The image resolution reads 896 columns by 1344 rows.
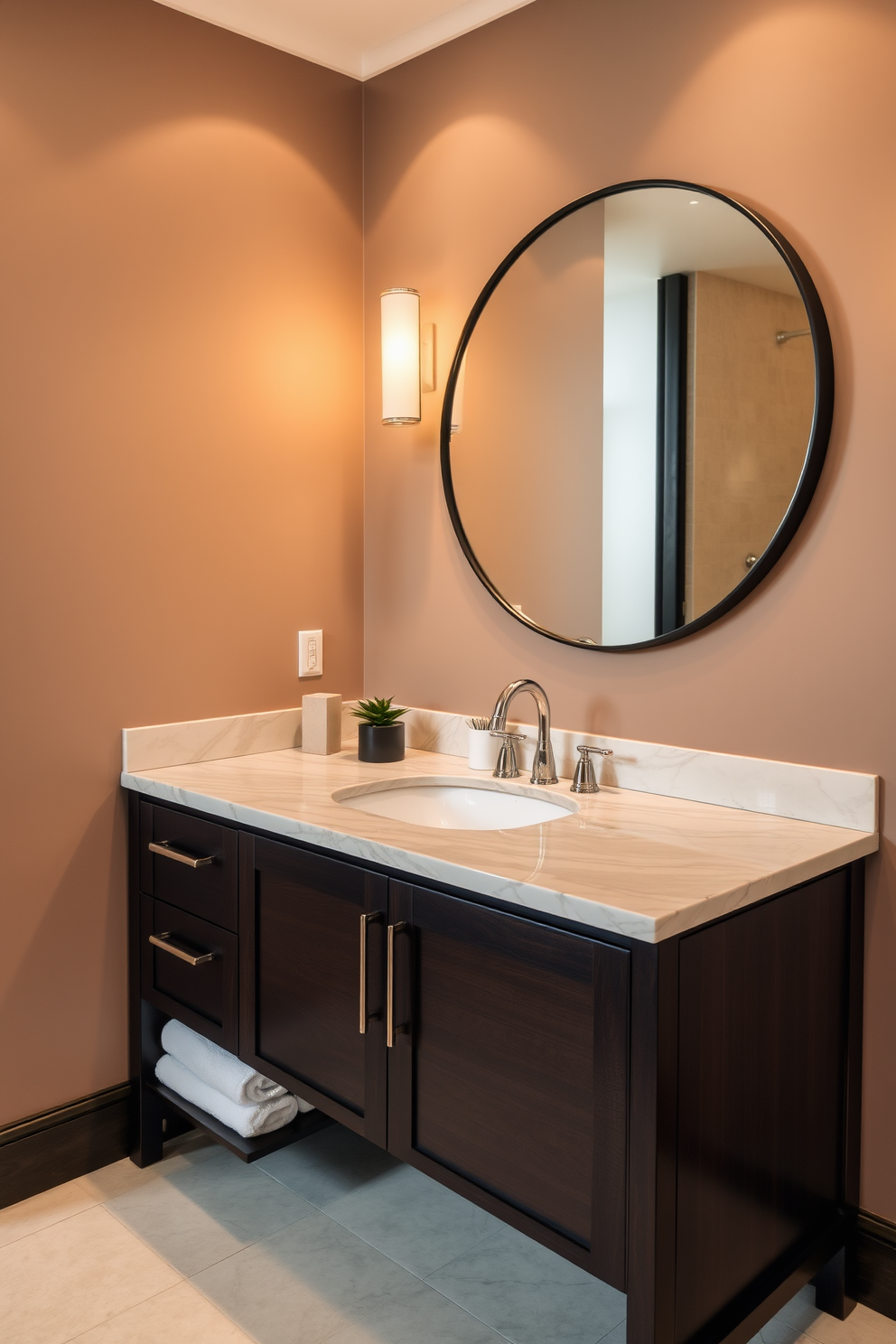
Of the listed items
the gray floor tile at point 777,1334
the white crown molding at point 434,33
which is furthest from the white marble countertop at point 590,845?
the white crown molding at point 434,33

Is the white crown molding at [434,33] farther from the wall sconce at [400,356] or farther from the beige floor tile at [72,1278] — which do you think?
the beige floor tile at [72,1278]

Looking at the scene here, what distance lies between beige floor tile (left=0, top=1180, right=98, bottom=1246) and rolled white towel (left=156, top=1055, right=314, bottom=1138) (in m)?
0.25

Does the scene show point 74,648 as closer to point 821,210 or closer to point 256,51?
point 256,51

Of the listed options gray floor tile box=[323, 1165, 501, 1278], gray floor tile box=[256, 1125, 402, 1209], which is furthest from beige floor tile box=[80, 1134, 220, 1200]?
gray floor tile box=[323, 1165, 501, 1278]

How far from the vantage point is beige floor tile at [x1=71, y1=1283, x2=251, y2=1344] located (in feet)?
5.20

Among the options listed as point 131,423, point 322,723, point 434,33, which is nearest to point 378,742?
point 322,723

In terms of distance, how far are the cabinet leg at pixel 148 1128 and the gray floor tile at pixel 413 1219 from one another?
404 millimetres

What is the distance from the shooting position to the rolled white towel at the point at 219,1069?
1.88 metres

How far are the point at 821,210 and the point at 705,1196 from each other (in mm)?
1482

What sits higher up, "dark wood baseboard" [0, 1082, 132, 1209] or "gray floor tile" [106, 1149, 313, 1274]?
"dark wood baseboard" [0, 1082, 132, 1209]

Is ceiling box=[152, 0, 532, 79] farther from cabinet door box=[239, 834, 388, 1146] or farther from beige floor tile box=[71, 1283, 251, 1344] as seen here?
beige floor tile box=[71, 1283, 251, 1344]

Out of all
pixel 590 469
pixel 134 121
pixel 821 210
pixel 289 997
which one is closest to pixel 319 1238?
pixel 289 997

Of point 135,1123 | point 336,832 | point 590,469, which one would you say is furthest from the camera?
point 135,1123

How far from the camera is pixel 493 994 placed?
55.5 inches
